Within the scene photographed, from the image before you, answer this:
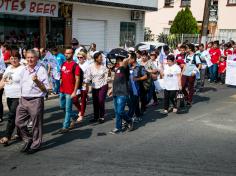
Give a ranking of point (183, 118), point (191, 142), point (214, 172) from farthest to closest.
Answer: point (183, 118) → point (191, 142) → point (214, 172)

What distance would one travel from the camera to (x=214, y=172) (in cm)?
579

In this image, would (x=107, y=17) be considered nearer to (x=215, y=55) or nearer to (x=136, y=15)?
(x=136, y=15)

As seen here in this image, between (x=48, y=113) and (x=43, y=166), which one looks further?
(x=48, y=113)

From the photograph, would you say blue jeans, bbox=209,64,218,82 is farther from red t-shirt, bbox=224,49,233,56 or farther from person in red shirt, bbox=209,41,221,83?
red t-shirt, bbox=224,49,233,56

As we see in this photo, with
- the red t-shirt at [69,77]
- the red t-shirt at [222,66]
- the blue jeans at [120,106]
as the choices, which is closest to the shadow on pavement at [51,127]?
the red t-shirt at [69,77]

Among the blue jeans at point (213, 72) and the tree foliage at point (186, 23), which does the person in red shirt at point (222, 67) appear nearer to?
the blue jeans at point (213, 72)

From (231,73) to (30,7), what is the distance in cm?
852

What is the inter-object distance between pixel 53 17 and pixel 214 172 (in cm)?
1393

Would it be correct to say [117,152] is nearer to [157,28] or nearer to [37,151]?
[37,151]

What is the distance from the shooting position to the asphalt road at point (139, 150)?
5801mm

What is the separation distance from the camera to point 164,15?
1481 inches

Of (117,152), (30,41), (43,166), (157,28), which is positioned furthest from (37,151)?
(157,28)

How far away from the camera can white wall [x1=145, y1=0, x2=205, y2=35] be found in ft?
118

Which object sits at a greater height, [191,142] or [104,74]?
[104,74]
